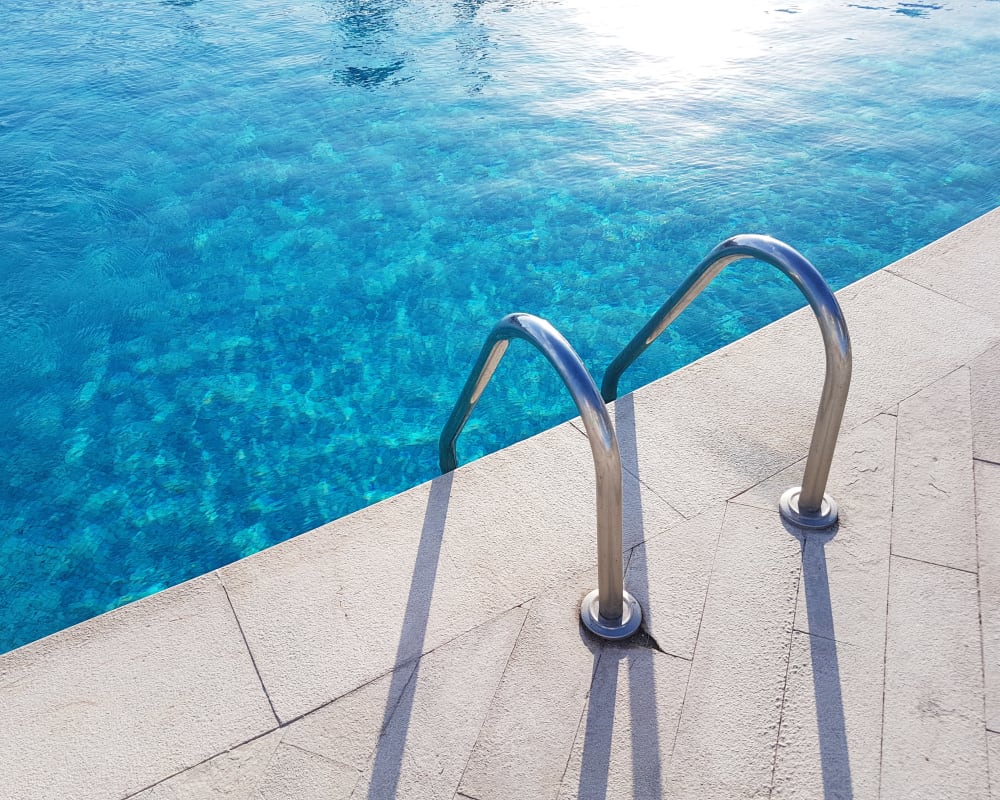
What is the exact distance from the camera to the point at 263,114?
8.36m

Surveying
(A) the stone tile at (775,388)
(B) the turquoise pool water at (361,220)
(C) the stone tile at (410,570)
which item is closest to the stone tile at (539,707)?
(C) the stone tile at (410,570)

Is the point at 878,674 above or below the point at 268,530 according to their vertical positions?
above

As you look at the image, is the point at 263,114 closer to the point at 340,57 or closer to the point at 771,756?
the point at 340,57

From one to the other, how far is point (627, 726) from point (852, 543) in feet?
3.83

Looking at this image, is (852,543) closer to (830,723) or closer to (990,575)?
(990,575)

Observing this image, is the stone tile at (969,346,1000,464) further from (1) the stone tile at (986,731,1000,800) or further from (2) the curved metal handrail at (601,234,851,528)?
(1) the stone tile at (986,731,1000,800)

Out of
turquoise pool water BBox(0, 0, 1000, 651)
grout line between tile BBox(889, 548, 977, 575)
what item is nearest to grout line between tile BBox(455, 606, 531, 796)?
grout line between tile BBox(889, 548, 977, 575)

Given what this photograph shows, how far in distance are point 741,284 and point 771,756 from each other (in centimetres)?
428

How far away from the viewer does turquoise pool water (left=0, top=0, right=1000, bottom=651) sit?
4531mm

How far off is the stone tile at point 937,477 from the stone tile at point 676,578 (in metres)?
0.69

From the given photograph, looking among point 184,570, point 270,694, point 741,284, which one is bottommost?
point 184,570

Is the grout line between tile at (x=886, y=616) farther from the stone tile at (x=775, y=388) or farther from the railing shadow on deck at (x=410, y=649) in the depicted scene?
the railing shadow on deck at (x=410, y=649)

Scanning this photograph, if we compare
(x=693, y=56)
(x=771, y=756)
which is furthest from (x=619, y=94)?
(x=771, y=756)

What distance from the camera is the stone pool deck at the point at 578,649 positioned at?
2.23 meters
